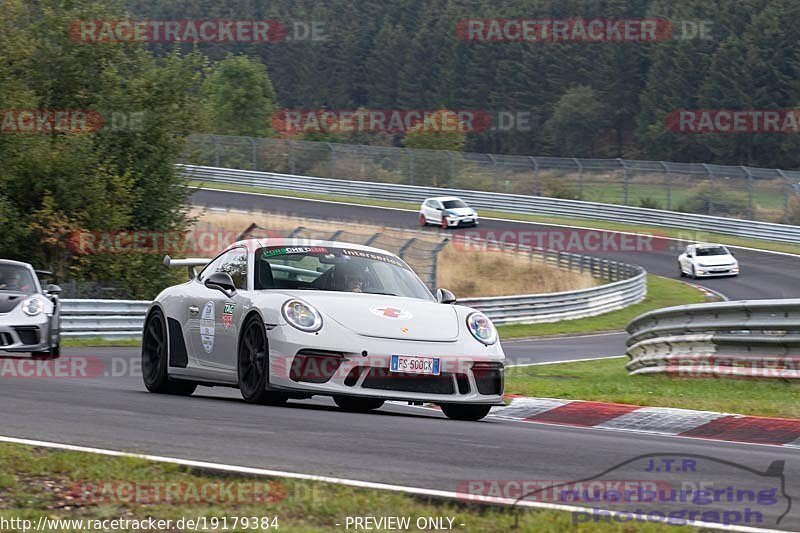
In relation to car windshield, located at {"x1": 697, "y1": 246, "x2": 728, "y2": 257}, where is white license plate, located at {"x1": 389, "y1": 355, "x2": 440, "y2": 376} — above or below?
above

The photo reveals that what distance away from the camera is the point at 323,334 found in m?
9.09

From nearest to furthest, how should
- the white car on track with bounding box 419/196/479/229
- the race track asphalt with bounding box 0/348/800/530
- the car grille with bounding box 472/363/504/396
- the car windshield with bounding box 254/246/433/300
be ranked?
the race track asphalt with bounding box 0/348/800/530, the car grille with bounding box 472/363/504/396, the car windshield with bounding box 254/246/433/300, the white car on track with bounding box 419/196/479/229

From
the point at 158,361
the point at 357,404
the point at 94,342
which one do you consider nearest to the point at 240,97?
the point at 94,342

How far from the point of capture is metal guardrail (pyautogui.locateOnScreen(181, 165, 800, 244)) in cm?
5212

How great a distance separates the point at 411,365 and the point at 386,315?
528mm

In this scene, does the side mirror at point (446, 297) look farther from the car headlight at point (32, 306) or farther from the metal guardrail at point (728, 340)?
the car headlight at point (32, 306)

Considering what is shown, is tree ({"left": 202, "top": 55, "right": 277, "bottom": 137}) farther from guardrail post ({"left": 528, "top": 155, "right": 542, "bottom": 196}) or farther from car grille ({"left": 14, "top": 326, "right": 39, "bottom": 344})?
car grille ({"left": 14, "top": 326, "right": 39, "bottom": 344})

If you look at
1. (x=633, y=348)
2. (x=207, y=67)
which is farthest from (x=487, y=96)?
(x=633, y=348)

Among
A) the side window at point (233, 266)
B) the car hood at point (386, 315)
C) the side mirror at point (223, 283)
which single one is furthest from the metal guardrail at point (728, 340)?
the side mirror at point (223, 283)

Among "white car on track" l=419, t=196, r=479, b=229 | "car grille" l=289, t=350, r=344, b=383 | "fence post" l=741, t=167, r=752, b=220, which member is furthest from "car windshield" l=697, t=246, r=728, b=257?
"car grille" l=289, t=350, r=344, b=383

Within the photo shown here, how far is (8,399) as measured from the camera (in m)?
9.15

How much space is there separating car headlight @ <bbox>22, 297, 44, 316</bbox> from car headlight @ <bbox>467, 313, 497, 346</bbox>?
7265 millimetres

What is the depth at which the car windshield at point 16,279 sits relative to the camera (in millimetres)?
15664

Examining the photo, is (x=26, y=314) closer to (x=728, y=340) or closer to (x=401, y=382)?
(x=401, y=382)
